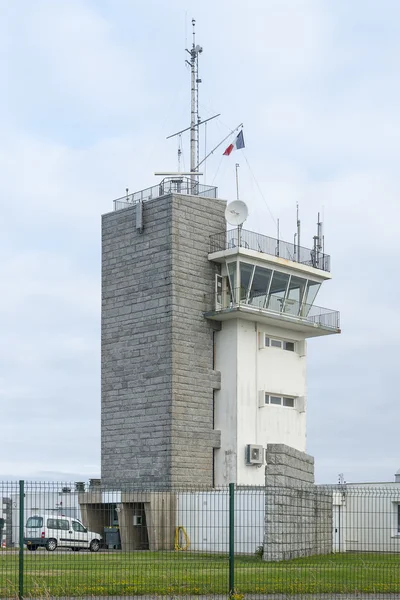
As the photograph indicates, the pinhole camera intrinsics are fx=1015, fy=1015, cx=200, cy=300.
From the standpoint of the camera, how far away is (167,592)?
20.7 metres

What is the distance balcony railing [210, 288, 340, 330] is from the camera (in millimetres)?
49031

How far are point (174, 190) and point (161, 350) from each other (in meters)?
8.31

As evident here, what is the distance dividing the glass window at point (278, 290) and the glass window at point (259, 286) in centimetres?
44

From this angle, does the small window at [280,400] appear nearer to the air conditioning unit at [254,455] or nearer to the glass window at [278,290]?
the air conditioning unit at [254,455]

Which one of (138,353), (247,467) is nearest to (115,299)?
(138,353)

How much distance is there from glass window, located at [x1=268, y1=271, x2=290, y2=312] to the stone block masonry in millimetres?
3290

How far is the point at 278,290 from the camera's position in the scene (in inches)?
2025

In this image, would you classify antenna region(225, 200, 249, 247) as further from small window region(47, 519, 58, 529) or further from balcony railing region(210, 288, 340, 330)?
small window region(47, 519, 58, 529)

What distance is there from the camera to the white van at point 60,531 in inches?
1656

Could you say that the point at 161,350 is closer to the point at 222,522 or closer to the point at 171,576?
the point at 222,522

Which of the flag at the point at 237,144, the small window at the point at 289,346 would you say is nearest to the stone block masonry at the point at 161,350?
the flag at the point at 237,144

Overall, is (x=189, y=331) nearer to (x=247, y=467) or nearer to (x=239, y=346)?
(x=239, y=346)

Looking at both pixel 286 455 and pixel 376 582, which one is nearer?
pixel 376 582

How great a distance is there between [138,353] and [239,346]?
16.1ft
